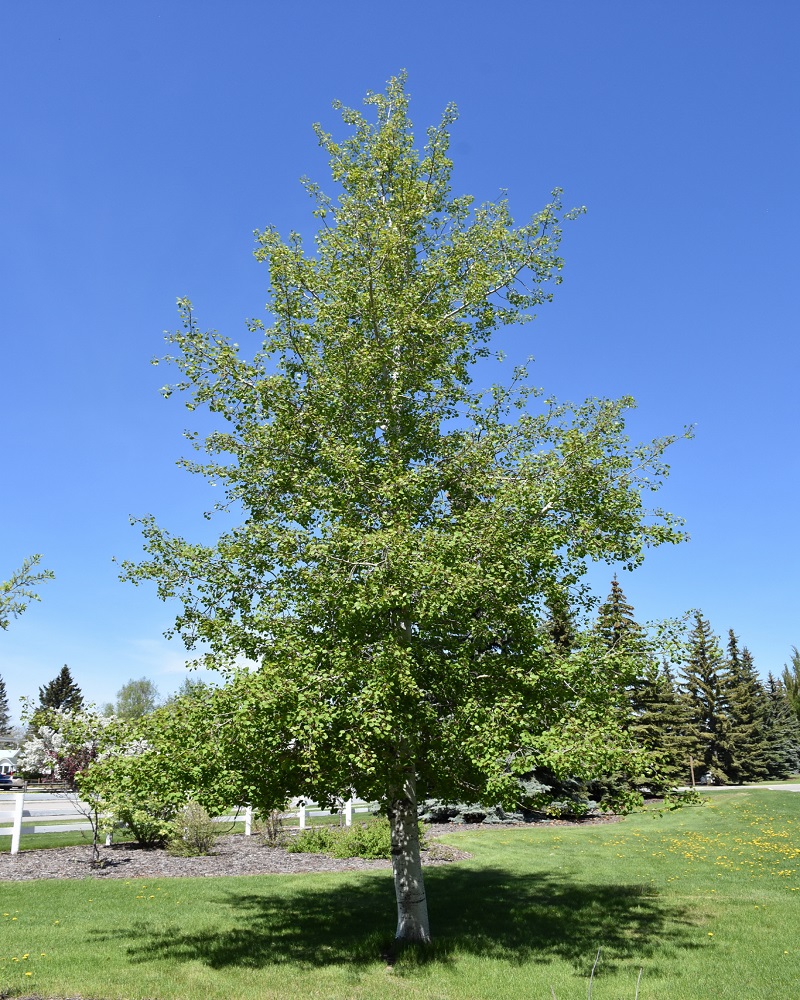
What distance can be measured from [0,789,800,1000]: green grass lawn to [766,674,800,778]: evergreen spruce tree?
129 ft

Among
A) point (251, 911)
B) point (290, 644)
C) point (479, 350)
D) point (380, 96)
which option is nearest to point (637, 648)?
point (290, 644)

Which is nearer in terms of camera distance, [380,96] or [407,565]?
[407,565]

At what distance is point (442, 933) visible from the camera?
1078cm

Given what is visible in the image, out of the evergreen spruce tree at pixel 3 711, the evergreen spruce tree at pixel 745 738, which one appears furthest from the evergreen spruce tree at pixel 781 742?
the evergreen spruce tree at pixel 3 711

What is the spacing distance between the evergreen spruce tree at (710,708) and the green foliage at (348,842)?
34.5 m

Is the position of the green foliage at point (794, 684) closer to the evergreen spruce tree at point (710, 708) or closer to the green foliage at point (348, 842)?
the green foliage at point (348, 842)

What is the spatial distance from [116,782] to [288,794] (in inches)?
85.2

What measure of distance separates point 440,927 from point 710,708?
45.2 m

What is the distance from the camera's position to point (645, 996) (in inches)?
311

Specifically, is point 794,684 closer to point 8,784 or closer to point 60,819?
point 60,819

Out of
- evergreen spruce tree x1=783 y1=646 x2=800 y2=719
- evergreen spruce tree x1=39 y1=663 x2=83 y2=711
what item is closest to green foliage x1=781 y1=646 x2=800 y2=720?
evergreen spruce tree x1=783 y1=646 x2=800 y2=719

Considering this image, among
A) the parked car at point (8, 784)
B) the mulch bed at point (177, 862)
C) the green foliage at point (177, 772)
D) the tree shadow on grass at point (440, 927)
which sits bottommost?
the tree shadow on grass at point (440, 927)

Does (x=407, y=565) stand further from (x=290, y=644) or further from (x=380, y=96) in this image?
(x=380, y=96)

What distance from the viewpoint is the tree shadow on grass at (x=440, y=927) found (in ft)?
31.2
